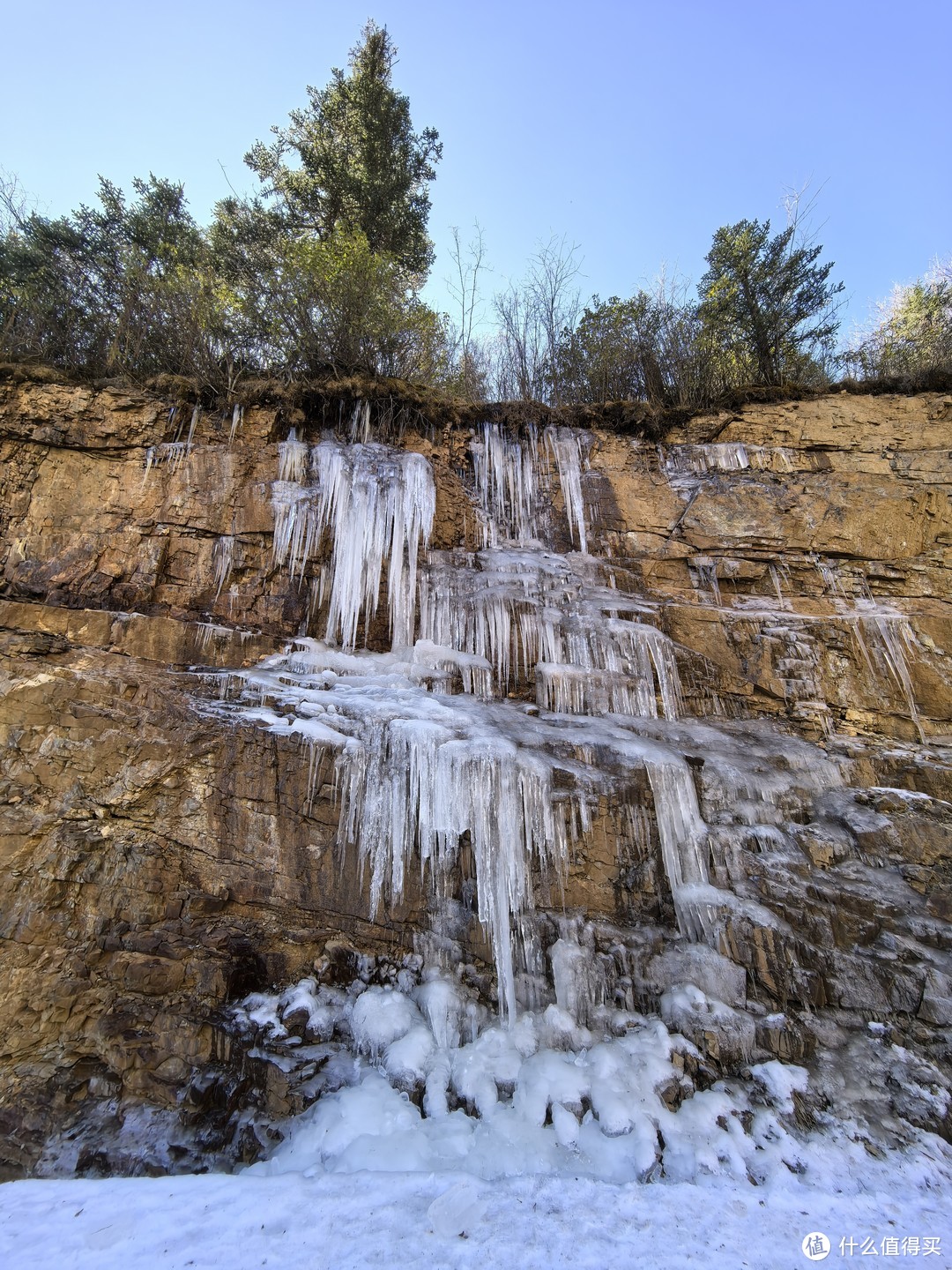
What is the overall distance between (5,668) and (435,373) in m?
6.57

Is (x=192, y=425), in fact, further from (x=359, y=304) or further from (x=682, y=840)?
(x=682, y=840)

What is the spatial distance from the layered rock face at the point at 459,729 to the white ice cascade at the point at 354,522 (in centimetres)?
4

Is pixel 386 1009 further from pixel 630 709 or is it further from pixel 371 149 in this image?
pixel 371 149

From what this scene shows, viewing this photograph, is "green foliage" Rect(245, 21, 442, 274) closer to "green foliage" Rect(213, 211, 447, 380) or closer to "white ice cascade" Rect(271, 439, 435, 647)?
"green foliage" Rect(213, 211, 447, 380)

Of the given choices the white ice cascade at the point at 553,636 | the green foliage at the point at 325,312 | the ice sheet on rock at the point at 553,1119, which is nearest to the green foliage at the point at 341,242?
the green foliage at the point at 325,312

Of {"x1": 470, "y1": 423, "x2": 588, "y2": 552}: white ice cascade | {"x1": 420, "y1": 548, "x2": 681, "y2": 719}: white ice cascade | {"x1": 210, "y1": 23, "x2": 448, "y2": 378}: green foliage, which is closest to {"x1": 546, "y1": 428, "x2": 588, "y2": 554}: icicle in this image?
{"x1": 470, "y1": 423, "x2": 588, "y2": 552}: white ice cascade

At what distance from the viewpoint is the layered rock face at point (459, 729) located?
4250mm

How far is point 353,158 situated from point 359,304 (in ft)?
16.4

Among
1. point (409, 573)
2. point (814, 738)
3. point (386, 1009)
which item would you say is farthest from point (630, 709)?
point (386, 1009)

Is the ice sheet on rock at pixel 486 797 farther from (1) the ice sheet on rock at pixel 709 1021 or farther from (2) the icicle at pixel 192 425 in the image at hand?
(2) the icicle at pixel 192 425

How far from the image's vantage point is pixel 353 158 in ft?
34.2

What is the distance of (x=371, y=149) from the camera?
10438 mm

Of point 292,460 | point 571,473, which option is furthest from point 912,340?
point 292,460

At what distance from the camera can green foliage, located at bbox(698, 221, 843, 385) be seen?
8.95 meters
